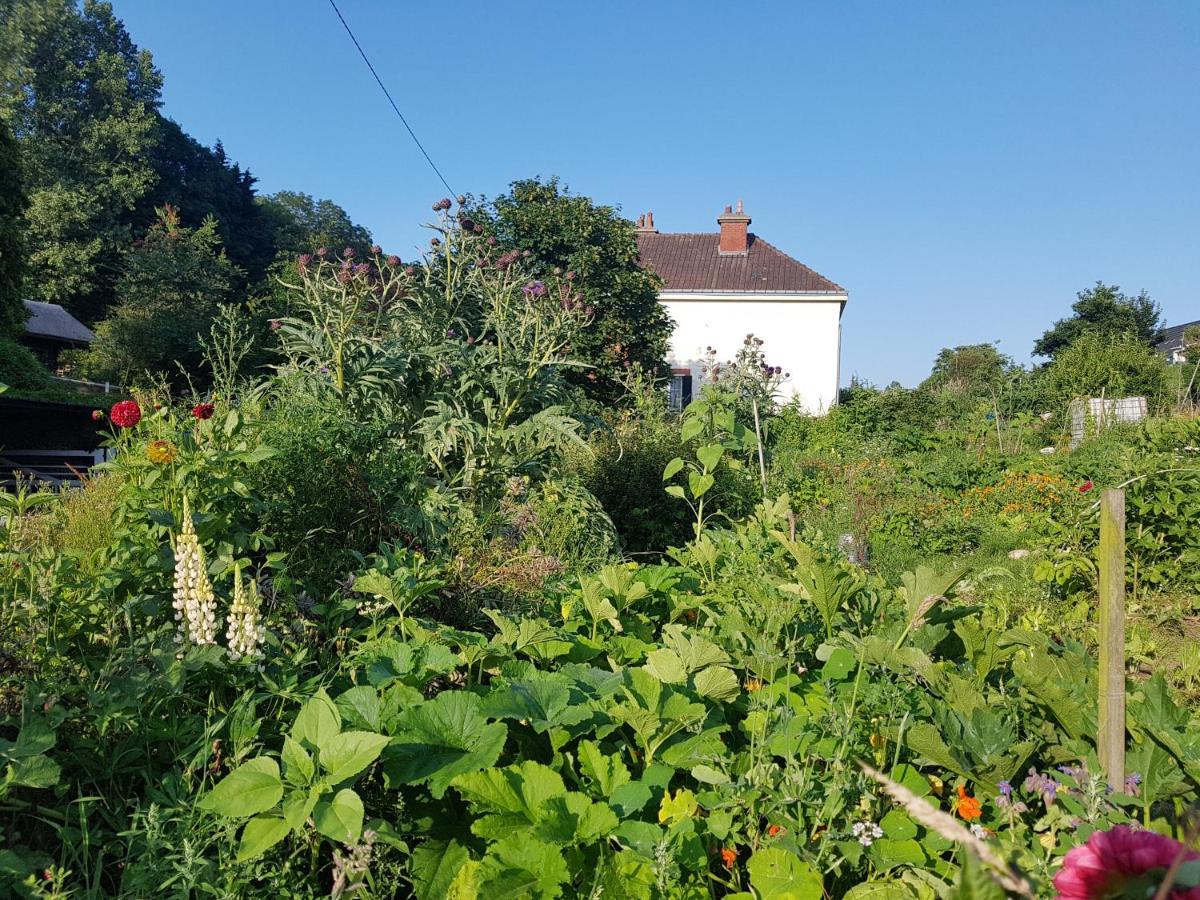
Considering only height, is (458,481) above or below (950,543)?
above

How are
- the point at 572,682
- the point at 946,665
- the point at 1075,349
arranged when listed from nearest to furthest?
1. the point at 572,682
2. the point at 946,665
3. the point at 1075,349

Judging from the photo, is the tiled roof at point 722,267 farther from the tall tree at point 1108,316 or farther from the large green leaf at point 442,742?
the large green leaf at point 442,742

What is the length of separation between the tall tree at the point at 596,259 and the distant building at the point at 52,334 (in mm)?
16942

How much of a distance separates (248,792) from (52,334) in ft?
88.3

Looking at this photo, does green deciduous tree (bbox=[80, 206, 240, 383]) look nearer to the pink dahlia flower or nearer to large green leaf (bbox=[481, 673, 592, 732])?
large green leaf (bbox=[481, 673, 592, 732])

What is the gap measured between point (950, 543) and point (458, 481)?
4.69m

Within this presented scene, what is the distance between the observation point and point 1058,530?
467 cm

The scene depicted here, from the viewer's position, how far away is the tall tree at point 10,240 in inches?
581

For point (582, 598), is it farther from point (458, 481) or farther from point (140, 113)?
Result: point (140, 113)

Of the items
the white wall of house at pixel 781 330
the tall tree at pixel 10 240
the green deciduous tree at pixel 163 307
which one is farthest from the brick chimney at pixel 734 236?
the tall tree at pixel 10 240

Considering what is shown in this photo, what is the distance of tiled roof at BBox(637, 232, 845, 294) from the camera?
24463 millimetres

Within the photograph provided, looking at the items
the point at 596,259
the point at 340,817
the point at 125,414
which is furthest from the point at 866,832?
the point at 596,259

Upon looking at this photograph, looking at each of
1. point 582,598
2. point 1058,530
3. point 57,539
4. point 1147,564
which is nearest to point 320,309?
point 57,539

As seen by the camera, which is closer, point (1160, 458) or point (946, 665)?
point (946, 665)
